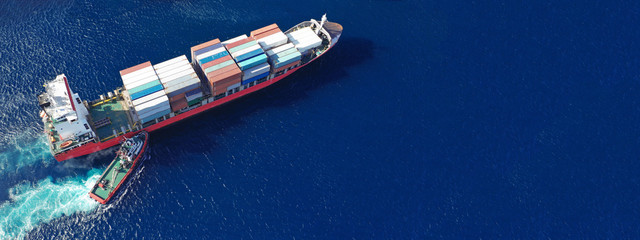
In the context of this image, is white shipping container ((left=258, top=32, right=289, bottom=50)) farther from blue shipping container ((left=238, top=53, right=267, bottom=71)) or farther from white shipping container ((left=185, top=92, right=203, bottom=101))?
white shipping container ((left=185, top=92, right=203, bottom=101))

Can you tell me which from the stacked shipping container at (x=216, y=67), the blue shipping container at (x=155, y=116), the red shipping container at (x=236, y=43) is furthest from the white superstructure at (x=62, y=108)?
the red shipping container at (x=236, y=43)

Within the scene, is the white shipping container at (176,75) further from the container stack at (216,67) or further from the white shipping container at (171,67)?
the container stack at (216,67)

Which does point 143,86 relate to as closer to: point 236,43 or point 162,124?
point 162,124

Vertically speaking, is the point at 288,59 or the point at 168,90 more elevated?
the point at 288,59

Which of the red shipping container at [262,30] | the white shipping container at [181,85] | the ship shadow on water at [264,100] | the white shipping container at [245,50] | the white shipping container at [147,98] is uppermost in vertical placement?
the red shipping container at [262,30]

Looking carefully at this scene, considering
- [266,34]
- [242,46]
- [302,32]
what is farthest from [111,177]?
[302,32]

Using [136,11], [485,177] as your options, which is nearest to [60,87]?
[136,11]
